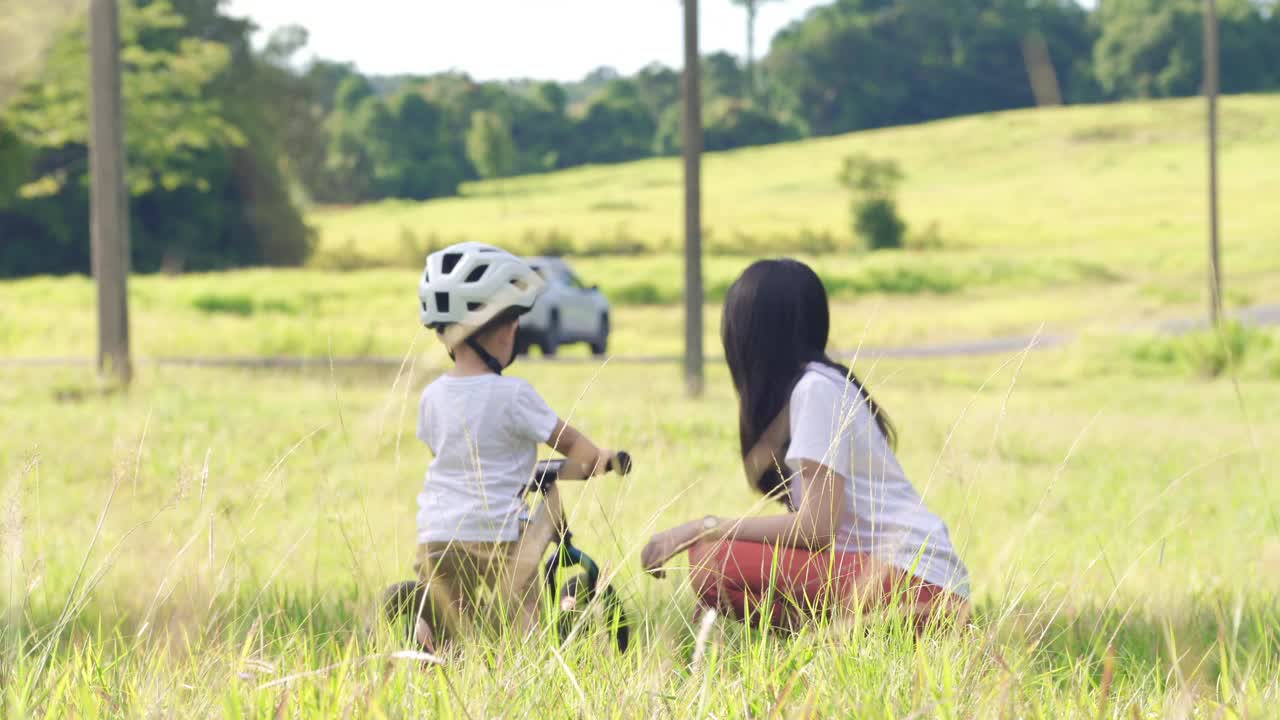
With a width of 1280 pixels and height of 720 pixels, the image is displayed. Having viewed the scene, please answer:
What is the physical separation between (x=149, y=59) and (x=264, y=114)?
2259 centimetres

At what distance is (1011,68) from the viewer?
9681 centimetres

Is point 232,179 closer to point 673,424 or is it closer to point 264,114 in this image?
point 264,114

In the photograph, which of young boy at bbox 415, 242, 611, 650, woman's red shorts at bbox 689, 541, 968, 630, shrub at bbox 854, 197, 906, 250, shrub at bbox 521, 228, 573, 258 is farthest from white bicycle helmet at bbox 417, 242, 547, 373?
shrub at bbox 854, 197, 906, 250

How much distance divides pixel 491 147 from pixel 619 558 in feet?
235

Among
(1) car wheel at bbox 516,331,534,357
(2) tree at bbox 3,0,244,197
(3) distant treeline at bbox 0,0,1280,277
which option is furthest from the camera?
(3) distant treeline at bbox 0,0,1280,277

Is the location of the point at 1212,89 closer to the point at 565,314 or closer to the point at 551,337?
the point at 565,314

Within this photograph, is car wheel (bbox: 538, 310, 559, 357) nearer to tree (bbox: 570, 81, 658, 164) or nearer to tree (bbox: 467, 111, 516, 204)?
tree (bbox: 467, 111, 516, 204)

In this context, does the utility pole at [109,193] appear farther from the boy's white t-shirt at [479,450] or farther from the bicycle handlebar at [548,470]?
the bicycle handlebar at [548,470]

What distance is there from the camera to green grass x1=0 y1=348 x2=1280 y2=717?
2654 millimetres

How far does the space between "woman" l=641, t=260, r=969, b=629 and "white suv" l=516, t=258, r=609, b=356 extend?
19.0 metres

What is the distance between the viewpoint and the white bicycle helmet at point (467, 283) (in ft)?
11.4

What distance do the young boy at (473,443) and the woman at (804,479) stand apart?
1.25 ft

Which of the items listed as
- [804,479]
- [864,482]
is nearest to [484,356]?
[804,479]

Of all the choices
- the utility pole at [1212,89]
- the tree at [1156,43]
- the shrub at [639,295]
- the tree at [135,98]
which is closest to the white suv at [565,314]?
the tree at [1156,43]
